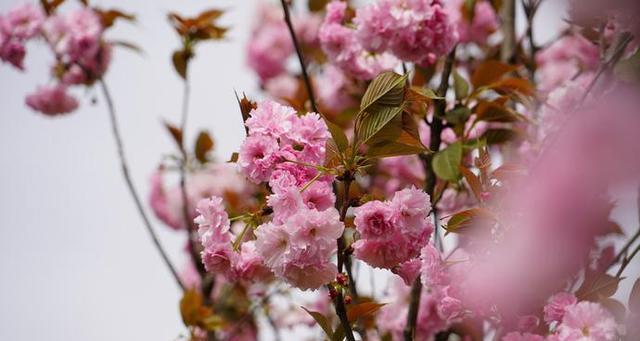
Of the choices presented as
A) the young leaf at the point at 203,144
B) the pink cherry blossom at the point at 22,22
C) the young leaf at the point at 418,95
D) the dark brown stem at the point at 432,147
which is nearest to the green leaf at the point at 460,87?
the dark brown stem at the point at 432,147

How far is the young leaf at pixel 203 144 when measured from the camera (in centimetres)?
257

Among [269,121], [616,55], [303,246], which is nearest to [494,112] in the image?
[616,55]

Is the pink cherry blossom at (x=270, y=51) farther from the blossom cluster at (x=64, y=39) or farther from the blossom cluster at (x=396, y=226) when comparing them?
the blossom cluster at (x=396, y=226)

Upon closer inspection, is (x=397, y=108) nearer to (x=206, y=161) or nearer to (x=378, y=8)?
(x=378, y=8)

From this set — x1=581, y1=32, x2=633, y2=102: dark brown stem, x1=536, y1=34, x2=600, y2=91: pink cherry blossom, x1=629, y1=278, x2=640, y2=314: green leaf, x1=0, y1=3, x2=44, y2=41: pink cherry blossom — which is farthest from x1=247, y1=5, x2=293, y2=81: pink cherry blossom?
x1=629, y1=278, x2=640, y2=314: green leaf

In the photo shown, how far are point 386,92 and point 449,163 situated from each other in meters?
0.26

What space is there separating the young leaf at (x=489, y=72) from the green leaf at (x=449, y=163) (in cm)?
47

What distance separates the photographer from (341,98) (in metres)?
2.75

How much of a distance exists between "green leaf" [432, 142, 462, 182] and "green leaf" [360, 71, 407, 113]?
22 cm

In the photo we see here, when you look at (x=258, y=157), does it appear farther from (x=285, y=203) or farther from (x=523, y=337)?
(x=523, y=337)

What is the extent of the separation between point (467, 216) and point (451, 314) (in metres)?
0.21

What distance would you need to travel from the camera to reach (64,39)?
2611 mm

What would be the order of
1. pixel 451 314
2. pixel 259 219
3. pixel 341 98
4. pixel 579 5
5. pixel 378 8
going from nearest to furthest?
1. pixel 579 5
2. pixel 259 219
3. pixel 451 314
4. pixel 378 8
5. pixel 341 98

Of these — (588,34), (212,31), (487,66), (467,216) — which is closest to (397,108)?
(467,216)
